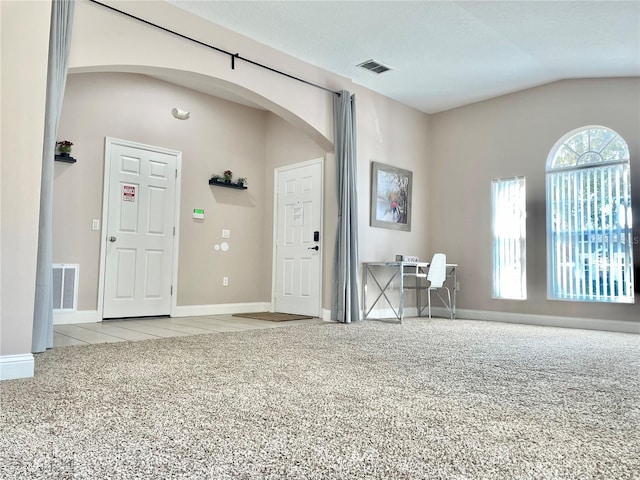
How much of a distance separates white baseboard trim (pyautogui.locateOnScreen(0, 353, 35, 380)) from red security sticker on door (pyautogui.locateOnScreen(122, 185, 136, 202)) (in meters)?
3.39

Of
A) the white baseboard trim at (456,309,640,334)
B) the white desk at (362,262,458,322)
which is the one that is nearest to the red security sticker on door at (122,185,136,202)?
the white desk at (362,262,458,322)

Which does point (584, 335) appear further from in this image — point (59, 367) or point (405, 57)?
point (59, 367)

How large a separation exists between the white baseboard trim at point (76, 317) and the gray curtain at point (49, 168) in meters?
1.73

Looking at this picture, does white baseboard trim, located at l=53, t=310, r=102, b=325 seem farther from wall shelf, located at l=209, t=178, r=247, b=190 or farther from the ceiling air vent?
the ceiling air vent

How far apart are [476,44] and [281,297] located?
4.08m

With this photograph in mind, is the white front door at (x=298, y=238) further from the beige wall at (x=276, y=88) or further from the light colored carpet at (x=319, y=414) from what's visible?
the light colored carpet at (x=319, y=414)

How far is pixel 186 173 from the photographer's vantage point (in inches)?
243

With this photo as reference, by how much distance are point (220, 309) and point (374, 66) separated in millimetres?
3798

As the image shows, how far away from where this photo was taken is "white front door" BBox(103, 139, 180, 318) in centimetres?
544

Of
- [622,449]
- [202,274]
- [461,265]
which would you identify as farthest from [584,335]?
[202,274]

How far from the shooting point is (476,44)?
15.9 feet

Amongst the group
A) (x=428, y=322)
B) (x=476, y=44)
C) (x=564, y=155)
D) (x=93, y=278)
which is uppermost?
(x=476, y=44)

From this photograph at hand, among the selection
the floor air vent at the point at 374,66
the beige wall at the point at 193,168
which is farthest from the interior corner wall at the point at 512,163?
the beige wall at the point at 193,168

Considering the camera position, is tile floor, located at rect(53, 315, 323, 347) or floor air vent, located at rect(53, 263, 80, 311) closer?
tile floor, located at rect(53, 315, 323, 347)
